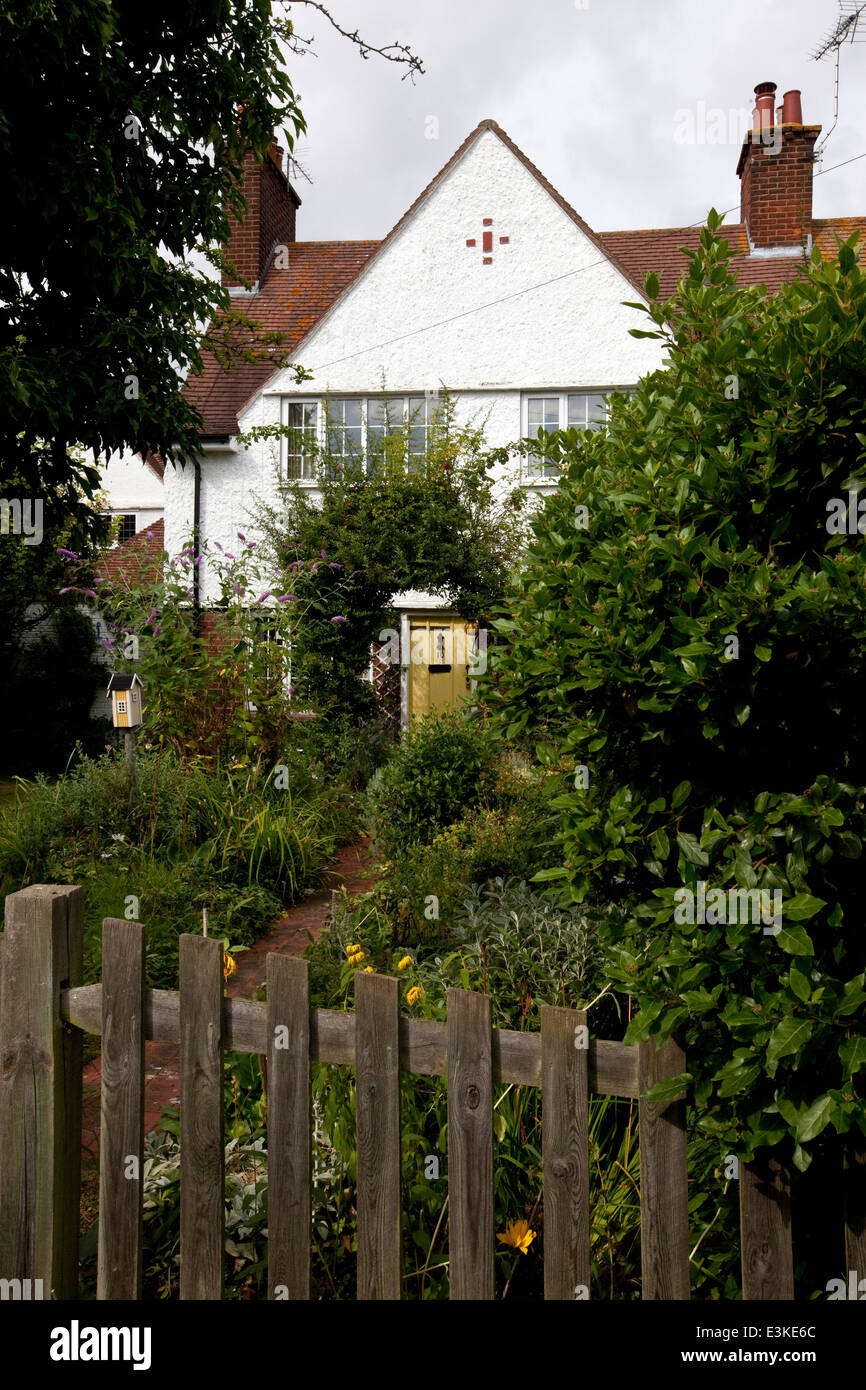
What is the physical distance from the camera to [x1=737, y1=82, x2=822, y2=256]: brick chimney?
555 inches

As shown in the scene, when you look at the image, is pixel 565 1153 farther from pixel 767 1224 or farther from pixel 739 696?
pixel 739 696

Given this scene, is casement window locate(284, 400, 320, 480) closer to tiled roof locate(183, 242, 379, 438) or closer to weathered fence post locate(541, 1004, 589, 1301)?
tiled roof locate(183, 242, 379, 438)

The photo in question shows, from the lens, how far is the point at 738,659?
1.79 metres

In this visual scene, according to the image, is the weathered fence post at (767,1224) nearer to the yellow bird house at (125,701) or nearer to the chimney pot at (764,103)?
the yellow bird house at (125,701)

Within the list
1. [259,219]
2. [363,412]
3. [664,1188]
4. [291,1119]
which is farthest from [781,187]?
[291,1119]

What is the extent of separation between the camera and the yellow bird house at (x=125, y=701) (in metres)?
6.51

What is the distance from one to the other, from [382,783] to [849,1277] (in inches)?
217

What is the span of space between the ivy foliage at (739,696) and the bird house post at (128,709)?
5.02 metres

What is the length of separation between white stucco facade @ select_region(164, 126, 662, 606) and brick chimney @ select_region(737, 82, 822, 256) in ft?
10.2

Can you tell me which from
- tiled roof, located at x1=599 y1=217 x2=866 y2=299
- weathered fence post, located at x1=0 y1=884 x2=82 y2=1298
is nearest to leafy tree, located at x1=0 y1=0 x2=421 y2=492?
weathered fence post, located at x1=0 y1=884 x2=82 y2=1298

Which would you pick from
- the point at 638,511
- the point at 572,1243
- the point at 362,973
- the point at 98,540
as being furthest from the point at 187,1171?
the point at 98,540

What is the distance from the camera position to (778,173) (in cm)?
1433

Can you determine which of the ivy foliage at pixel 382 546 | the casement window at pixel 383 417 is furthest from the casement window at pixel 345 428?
the ivy foliage at pixel 382 546

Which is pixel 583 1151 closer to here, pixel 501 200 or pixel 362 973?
pixel 362 973
